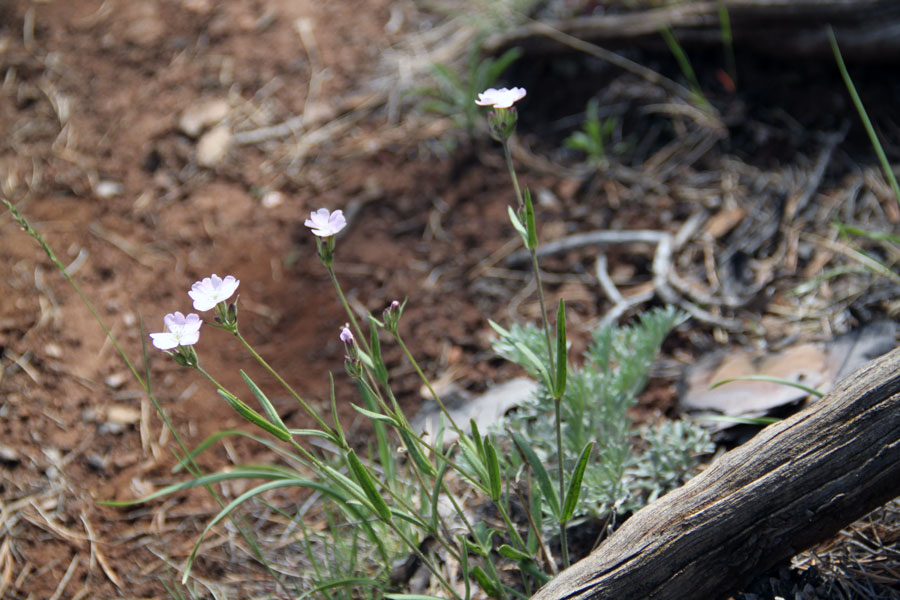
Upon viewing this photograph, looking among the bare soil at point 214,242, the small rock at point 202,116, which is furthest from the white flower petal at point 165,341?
the small rock at point 202,116

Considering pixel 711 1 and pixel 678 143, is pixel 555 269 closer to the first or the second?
pixel 678 143

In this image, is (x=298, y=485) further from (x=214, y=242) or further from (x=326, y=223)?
(x=214, y=242)

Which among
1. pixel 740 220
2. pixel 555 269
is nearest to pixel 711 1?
pixel 740 220

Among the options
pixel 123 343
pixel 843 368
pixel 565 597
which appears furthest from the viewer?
pixel 123 343

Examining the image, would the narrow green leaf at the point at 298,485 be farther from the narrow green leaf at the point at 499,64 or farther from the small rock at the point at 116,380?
the narrow green leaf at the point at 499,64

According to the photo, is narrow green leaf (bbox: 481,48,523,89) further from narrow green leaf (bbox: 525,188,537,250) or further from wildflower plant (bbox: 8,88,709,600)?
narrow green leaf (bbox: 525,188,537,250)

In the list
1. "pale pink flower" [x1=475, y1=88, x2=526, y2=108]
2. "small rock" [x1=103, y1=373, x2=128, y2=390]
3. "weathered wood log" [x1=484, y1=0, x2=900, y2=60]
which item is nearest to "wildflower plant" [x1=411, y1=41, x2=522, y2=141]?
"weathered wood log" [x1=484, y1=0, x2=900, y2=60]
